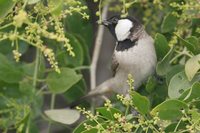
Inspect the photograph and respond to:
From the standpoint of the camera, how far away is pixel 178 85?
183 cm

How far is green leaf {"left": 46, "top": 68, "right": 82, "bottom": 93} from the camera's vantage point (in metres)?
2.07

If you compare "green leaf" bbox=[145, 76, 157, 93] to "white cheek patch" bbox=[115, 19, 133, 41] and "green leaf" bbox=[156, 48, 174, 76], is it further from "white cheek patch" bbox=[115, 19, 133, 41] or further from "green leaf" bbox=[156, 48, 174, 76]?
"white cheek patch" bbox=[115, 19, 133, 41]

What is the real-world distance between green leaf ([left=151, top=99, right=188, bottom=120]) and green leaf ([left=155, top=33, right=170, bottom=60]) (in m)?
0.37

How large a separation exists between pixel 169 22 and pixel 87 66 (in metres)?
0.45

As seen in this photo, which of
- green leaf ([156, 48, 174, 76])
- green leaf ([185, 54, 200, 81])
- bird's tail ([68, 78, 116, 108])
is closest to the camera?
green leaf ([185, 54, 200, 81])

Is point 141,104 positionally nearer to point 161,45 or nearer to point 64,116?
point 161,45

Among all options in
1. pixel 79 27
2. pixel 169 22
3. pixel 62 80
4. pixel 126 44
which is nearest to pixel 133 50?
pixel 126 44

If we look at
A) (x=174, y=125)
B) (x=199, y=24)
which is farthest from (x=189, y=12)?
(x=174, y=125)

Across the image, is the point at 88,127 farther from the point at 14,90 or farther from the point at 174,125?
the point at 14,90

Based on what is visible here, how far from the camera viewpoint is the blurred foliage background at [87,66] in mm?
1528

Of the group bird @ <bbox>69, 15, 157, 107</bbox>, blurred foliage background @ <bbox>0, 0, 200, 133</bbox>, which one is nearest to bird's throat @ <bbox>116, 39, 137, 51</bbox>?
bird @ <bbox>69, 15, 157, 107</bbox>

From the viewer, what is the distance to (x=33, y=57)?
2.86 m

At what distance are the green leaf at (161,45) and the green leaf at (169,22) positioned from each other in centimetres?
12

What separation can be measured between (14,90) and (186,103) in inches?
34.7
